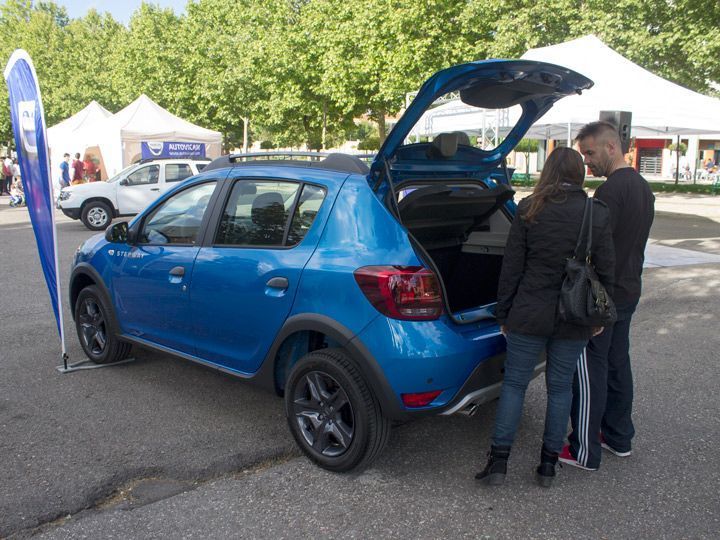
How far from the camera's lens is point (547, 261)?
314cm

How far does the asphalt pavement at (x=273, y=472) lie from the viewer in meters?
3.02

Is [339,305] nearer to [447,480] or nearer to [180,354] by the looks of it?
[447,480]

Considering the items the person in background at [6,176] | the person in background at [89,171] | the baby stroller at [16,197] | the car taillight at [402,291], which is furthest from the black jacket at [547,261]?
the person in background at [6,176]

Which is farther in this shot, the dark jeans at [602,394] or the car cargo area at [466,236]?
the car cargo area at [466,236]

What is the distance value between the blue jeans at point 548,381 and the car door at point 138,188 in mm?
14421

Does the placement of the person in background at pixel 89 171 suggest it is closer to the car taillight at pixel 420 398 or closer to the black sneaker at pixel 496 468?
the car taillight at pixel 420 398

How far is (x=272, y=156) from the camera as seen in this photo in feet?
13.6

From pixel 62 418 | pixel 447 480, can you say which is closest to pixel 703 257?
pixel 447 480

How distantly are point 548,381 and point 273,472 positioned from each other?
1.54 m

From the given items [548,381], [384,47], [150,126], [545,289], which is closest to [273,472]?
[548,381]

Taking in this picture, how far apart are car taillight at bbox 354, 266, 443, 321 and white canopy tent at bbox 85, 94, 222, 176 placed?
21.9m

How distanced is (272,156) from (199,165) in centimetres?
1365

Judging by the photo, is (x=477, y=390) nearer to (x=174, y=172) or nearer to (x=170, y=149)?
(x=174, y=172)

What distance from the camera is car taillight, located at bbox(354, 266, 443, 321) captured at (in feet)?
10.4
